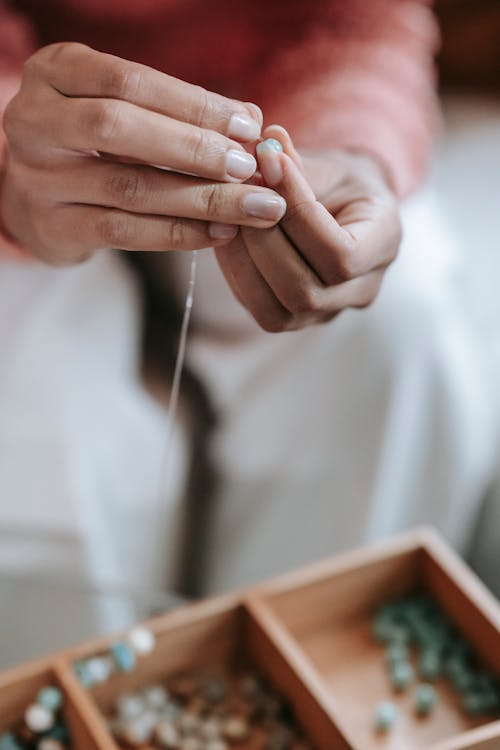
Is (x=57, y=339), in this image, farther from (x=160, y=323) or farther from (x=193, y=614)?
(x=193, y=614)

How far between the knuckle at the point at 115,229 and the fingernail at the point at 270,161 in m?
0.07

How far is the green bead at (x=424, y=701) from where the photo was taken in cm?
57

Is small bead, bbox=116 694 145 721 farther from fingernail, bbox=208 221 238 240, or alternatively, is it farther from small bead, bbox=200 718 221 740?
fingernail, bbox=208 221 238 240

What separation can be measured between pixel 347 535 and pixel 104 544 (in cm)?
24

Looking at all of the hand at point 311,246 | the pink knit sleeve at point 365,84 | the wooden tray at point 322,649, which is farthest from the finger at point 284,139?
the wooden tray at point 322,649

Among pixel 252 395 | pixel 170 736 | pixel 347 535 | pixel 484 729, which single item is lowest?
pixel 484 729

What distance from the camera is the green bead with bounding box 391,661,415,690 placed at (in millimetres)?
588

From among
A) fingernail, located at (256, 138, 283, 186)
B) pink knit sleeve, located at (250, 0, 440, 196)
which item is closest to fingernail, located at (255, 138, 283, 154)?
fingernail, located at (256, 138, 283, 186)

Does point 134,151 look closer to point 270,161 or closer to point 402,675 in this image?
point 270,161

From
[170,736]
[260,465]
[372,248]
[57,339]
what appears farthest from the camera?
[260,465]

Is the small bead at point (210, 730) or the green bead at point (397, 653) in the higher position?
the small bead at point (210, 730)

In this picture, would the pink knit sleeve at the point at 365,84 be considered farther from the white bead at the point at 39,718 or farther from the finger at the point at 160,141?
the white bead at the point at 39,718

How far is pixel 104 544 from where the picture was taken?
871 millimetres

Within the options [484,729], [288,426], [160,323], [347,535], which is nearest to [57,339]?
[160,323]
